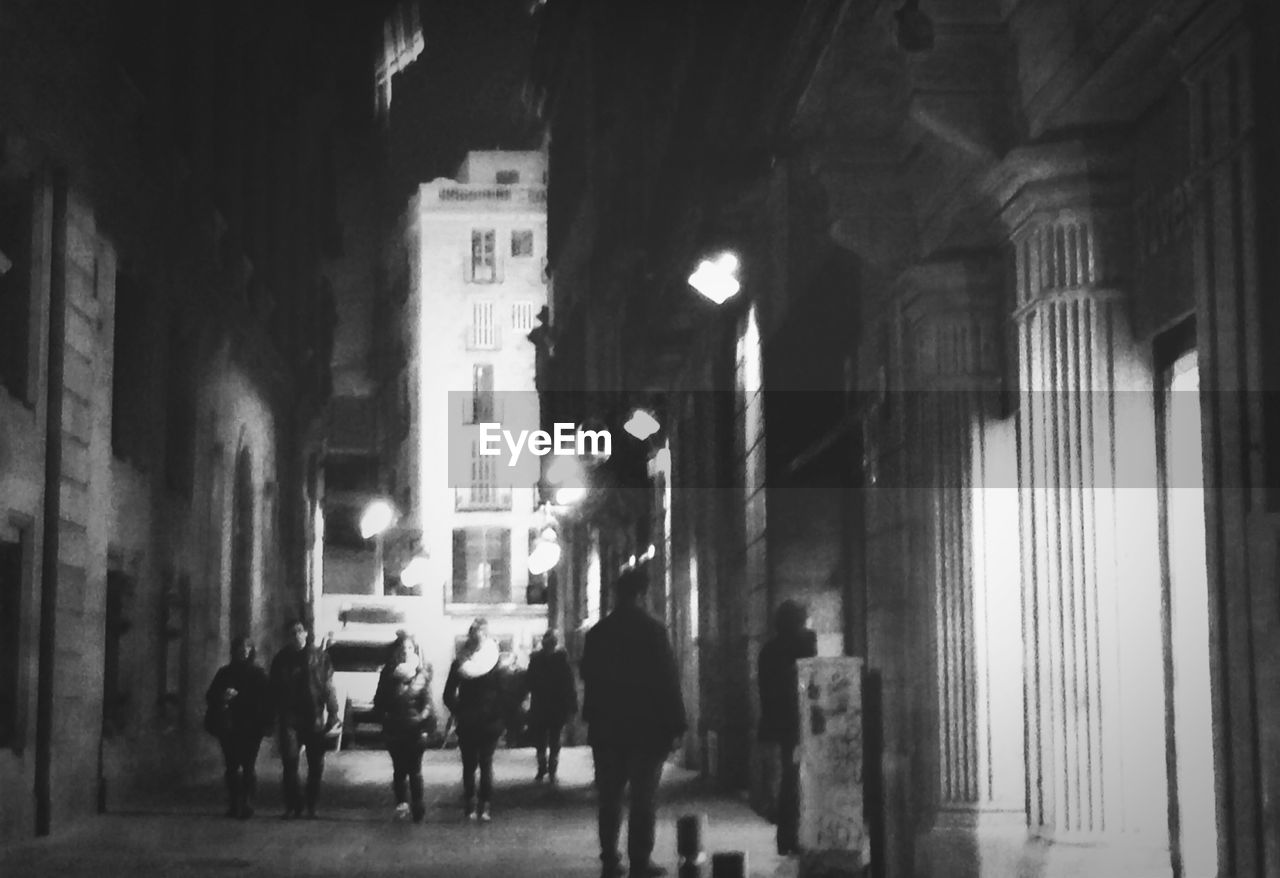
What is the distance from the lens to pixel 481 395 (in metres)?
72.4

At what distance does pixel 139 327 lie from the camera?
23.9 meters

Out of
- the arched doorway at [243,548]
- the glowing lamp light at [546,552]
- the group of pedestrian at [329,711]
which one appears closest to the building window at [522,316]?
the glowing lamp light at [546,552]

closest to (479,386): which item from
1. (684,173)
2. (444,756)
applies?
(444,756)

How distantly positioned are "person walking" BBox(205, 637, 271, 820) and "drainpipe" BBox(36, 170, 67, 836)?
200 centimetres

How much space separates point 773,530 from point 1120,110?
29.4 ft

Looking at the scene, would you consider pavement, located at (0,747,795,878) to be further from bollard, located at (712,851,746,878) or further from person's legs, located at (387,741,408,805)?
bollard, located at (712,851,746,878)

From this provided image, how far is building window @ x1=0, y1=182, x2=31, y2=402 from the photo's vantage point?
58.5ft

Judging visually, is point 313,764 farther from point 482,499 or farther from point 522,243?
point 522,243

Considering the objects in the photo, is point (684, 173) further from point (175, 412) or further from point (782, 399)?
point (175, 412)

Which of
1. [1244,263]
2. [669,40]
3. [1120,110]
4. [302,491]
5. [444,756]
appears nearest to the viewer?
[1244,263]

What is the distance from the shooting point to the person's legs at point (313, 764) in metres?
19.8

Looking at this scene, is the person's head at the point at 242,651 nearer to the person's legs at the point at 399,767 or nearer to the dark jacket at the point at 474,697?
the person's legs at the point at 399,767

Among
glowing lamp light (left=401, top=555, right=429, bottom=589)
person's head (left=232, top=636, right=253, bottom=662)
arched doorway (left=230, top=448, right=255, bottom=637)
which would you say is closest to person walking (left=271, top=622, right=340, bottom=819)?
person's head (left=232, top=636, right=253, bottom=662)

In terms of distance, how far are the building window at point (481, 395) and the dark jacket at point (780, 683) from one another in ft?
188
